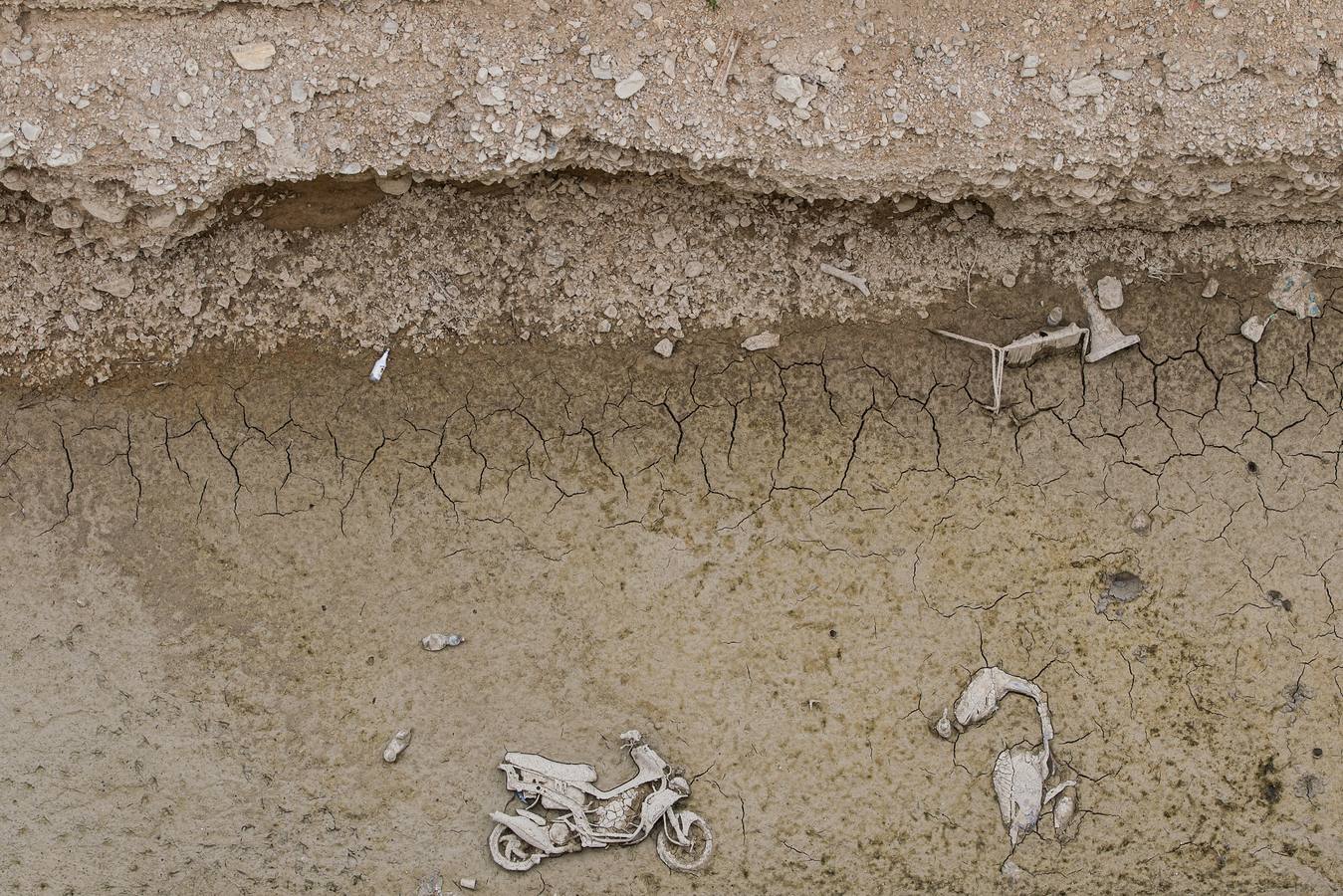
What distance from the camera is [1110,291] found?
124 inches

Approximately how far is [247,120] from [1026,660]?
2739 mm

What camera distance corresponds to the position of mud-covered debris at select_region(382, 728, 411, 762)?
3.16 m

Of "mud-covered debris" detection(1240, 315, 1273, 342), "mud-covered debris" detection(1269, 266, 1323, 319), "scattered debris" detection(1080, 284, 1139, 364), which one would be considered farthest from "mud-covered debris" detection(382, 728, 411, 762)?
"mud-covered debris" detection(1269, 266, 1323, 319)

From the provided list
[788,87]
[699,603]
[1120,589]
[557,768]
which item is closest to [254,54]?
[788,87]

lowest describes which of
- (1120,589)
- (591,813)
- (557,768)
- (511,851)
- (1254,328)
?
(511,851)

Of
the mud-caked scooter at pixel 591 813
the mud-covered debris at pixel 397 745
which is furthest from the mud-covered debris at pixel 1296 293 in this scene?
the mud-covered debris at pixel 397 745

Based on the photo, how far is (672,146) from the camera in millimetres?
2807

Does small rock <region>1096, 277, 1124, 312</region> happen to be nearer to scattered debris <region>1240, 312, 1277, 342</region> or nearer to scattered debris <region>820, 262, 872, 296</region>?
scattered debris <region>1240, 312, 1277, 342</region>

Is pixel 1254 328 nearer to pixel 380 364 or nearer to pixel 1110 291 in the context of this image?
pixel 1110 291

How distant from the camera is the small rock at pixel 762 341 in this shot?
3.17 meters

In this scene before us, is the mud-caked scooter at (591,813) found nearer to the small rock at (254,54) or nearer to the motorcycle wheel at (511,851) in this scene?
the motorcycle wheel at (511,851)

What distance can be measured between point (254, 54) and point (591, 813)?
2368mm

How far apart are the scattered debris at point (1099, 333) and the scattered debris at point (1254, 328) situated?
34cm

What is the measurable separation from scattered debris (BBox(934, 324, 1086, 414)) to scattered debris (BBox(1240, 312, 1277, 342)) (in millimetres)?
496
